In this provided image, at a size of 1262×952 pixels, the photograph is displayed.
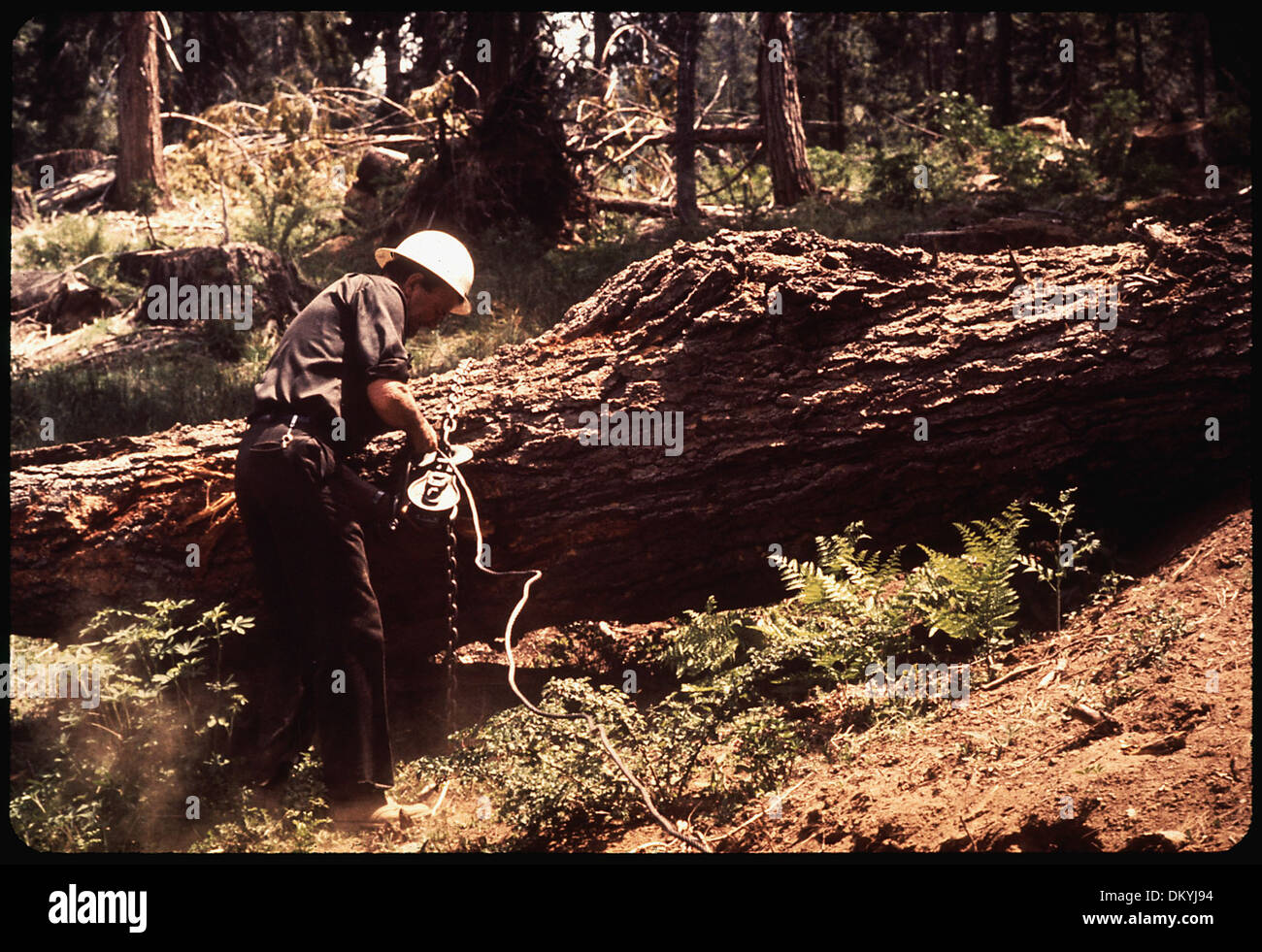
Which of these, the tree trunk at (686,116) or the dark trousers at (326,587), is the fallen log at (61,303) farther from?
the dark trousers at (326,587)

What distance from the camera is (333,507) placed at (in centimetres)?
484

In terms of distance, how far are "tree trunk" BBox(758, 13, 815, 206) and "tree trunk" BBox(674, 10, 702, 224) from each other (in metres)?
1.23

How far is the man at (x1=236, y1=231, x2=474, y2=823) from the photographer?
476cm

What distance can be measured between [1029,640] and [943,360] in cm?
164

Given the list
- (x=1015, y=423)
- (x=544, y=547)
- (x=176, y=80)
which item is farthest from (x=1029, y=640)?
(x=176, y=80)

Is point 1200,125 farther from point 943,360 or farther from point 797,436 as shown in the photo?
point 797,436

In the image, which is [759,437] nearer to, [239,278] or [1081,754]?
[1081,754]

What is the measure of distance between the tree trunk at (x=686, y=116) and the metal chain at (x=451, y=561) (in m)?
7.85

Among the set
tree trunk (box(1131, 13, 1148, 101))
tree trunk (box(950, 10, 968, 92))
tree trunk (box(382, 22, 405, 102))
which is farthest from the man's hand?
tree trunk (box(950, 10, 968, 92))

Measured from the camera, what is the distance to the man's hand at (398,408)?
4.77 meters

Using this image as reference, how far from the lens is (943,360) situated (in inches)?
221

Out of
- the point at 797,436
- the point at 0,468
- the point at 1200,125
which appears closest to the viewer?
the point at 0,468

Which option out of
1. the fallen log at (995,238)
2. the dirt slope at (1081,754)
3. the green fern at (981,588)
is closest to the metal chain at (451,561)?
the dirt slope at (1081,754)

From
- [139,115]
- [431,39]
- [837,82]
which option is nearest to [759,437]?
[431,39]
